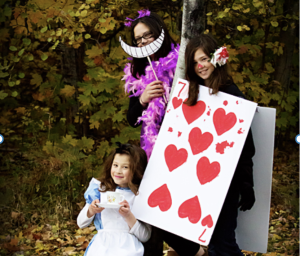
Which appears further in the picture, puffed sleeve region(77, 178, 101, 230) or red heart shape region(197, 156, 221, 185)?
puffed sleeve region(77, 178, 101, 230)

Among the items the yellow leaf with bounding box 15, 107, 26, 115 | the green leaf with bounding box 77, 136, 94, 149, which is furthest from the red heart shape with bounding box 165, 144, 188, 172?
the yellow leaf with bounding box 15, 107, 26, 115

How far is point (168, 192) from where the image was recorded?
229 cm

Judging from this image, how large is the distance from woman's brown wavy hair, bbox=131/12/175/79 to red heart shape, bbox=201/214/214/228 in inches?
44.0

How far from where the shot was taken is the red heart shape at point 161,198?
7.46ft

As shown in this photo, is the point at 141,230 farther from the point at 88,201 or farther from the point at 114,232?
the point at 88,201

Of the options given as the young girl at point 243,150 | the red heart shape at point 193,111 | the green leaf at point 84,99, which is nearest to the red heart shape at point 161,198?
the young girl at point 243,150

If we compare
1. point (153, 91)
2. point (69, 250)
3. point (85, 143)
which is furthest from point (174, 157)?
point (85, 143)

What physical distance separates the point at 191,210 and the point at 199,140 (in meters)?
0.42

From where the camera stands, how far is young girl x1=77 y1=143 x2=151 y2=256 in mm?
2234

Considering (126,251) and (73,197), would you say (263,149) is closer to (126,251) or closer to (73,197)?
(126,251)

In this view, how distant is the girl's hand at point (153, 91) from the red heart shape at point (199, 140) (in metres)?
0.38

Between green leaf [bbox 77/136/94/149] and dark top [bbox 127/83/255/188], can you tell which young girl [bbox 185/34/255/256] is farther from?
green leaf [bbox 77/136/94/149]

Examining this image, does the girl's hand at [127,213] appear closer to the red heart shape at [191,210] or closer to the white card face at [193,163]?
the white card face at [193,163]

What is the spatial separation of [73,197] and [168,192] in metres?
2.22
